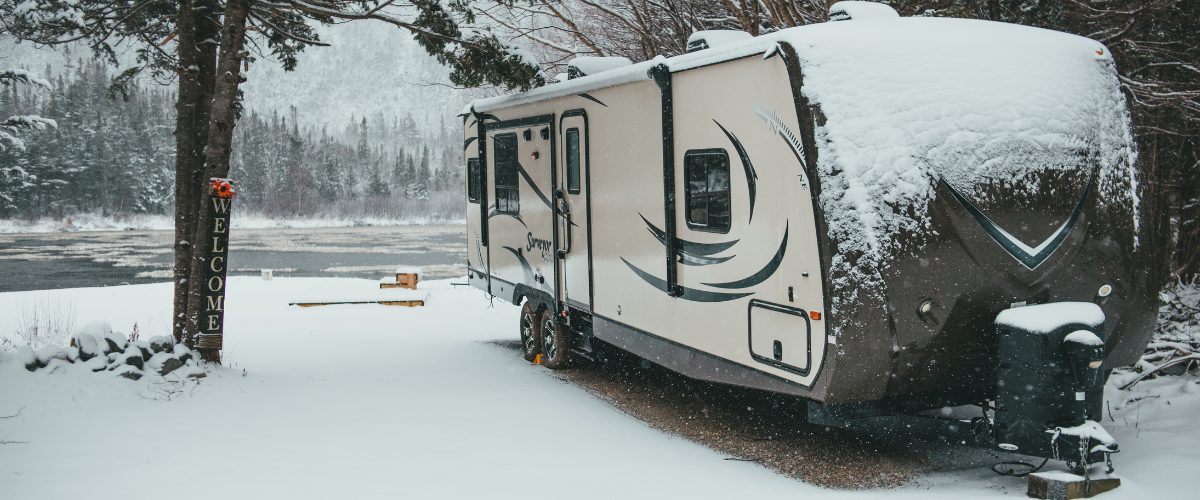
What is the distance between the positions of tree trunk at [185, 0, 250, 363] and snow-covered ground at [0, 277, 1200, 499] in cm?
58

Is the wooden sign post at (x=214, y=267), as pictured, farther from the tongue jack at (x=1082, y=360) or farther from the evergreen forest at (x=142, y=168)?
the evergreen forest at (x=142, y=168)

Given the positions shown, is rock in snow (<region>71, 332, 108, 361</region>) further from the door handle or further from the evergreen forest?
the evergreen forest

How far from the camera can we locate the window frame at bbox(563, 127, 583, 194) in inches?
307

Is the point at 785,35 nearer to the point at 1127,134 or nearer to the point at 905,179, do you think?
the point at 905,179

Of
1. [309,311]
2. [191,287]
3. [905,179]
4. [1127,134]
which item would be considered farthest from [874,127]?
[309,311]

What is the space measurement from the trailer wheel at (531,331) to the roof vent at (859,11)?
15.6 ft

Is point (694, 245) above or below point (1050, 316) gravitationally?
above

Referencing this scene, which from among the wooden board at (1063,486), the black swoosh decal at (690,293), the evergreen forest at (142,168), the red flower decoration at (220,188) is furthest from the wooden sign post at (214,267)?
the evergreen forest at (142,168)

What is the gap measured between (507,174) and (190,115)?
10.7 feet

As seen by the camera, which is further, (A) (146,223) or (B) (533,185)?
(A) (146,223)

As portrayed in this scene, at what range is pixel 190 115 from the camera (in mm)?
8469

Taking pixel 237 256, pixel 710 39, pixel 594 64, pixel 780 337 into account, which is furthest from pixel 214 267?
pixel 237 256

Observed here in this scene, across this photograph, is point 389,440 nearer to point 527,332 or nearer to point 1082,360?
point 527,332

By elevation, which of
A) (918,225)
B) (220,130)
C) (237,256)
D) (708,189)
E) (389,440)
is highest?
(220,130)
